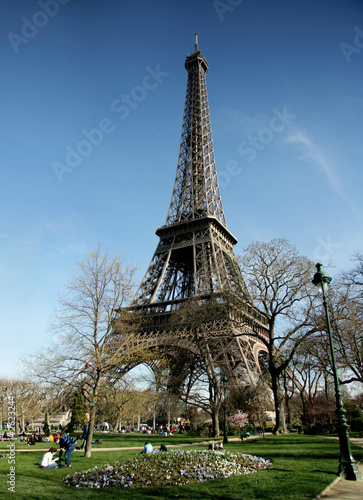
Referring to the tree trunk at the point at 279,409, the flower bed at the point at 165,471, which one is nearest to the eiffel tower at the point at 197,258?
the tree trunk at the point at 279,409

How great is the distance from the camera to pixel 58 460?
13.4 m

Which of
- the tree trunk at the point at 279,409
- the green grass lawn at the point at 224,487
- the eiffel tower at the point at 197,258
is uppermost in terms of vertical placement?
the eiffel tower at the point at 197,258

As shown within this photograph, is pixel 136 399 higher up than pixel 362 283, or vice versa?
pixel 362 283

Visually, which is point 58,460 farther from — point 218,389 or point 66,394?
point 218,389

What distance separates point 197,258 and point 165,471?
120ft

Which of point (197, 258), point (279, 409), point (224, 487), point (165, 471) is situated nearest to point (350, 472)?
point (224, 487)

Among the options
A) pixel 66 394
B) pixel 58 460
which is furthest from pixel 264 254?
pixel 58 460

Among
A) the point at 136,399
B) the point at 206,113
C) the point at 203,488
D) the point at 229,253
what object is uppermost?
the point at 206,113

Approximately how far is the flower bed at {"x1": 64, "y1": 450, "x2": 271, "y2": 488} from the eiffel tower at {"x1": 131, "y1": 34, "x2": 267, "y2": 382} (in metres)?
13.3

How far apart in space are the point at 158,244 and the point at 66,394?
34436 mm

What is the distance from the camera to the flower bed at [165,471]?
10.2 m

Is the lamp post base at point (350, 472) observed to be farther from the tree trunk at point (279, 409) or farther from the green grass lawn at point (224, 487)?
the tree trunk at point (279, 409)

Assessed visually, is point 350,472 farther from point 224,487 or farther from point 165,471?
point 165,471

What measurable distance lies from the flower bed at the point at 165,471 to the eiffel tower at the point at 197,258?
13.3 metres
